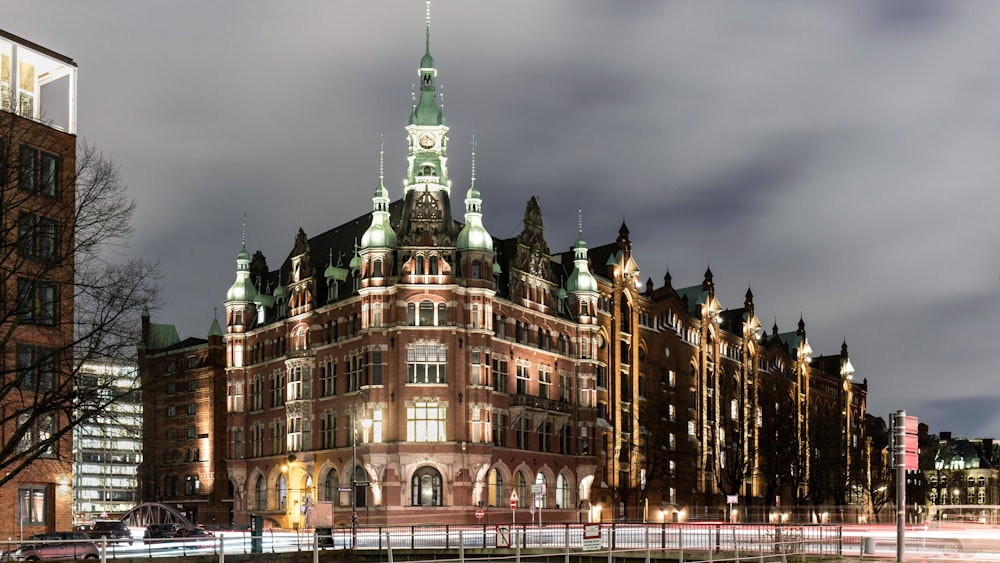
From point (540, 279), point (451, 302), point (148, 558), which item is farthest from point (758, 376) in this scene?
point (148, 558)

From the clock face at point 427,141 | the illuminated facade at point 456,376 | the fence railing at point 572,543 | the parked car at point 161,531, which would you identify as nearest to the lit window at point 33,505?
the fence railing at point 572,543

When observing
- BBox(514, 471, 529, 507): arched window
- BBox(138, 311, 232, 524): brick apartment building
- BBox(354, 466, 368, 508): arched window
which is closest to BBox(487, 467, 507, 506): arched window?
BBox(514, 471, 529, 507): arched window

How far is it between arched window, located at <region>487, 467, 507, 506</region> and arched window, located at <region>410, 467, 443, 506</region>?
15.7ft

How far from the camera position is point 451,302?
3435 inches

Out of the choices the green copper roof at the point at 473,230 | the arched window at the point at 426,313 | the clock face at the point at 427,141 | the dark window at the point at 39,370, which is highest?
the clock face at the point at 427,141

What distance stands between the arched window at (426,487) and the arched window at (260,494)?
2113cm

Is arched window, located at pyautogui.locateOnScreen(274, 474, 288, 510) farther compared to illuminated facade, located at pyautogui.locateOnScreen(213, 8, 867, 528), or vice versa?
arched window, located at pyautogui.locateOnScreen(274, 474, 288, 510)

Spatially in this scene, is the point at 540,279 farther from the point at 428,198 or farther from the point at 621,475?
the point at 621,475

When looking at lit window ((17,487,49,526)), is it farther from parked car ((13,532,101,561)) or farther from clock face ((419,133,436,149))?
clock face ((419,133,436,149))

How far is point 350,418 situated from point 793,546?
50.5 metres

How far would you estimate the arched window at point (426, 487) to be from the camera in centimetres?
8581

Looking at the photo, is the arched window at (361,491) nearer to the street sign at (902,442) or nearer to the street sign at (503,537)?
the street sign at (503,537)

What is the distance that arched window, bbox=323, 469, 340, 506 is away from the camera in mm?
92188

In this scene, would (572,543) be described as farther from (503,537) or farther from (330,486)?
(330,486)
